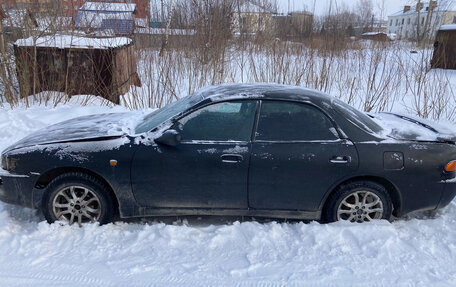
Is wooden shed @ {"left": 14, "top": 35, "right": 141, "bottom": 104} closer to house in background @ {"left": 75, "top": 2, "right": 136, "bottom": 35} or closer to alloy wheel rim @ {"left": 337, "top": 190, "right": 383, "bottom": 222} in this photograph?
house in background @ {"left": 75, "top": 2, "right": 136, "bottom": 35}

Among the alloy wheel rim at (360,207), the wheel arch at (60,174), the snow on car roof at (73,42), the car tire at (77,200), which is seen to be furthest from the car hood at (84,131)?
the snow on car roof at (73,42)

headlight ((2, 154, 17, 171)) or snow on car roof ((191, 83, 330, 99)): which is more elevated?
snow on car roof ((191, 83, 330, 99))

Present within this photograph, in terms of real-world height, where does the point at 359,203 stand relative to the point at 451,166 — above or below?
below

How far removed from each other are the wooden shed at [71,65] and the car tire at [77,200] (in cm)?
533

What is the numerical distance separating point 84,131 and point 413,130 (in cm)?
374

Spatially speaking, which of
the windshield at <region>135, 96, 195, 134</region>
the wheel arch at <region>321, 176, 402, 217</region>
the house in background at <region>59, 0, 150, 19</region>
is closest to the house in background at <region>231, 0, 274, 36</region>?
the house in background at <region>59, 0, 150, 19</region>

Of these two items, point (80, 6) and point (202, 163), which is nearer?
point (202, 163)

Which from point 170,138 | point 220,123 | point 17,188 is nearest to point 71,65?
point 17,188

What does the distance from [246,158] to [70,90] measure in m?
7.02

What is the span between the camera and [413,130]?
3795mm

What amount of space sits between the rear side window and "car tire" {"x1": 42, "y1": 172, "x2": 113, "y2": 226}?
68.4 inches

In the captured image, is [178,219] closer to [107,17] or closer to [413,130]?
[413,130]

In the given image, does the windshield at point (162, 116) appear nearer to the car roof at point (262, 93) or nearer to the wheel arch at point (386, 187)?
the car roof at point (262, 93)

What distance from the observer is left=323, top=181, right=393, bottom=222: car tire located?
3.49m
